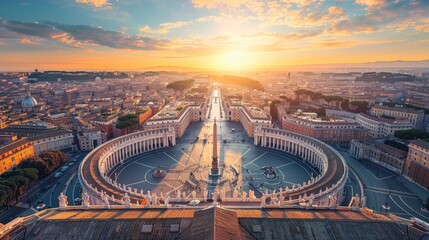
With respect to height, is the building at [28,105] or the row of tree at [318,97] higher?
the row of tree at [318,97]

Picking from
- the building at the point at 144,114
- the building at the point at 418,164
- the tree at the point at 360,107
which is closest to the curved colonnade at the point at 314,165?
the building at the point at 418,164

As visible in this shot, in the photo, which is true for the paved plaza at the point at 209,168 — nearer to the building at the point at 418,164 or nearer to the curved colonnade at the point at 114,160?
the curved colonnade at the point at 114,160

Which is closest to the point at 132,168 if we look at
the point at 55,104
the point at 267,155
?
the point at 267,155

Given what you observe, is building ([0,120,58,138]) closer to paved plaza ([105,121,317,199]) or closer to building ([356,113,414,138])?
paved plaza ([105,121,317,199])

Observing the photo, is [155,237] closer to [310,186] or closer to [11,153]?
[310,186]

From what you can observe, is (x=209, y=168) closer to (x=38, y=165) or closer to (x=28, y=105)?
(x=38, y=165)

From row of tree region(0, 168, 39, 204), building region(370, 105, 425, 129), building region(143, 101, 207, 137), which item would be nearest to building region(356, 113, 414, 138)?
building region(370, 105, 425, 129)

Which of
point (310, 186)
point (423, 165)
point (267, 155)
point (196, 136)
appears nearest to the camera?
point (310, 186)

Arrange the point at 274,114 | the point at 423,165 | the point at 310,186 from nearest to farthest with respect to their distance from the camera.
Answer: the point at 310,186
the point at 423,165
the point at 274,114
